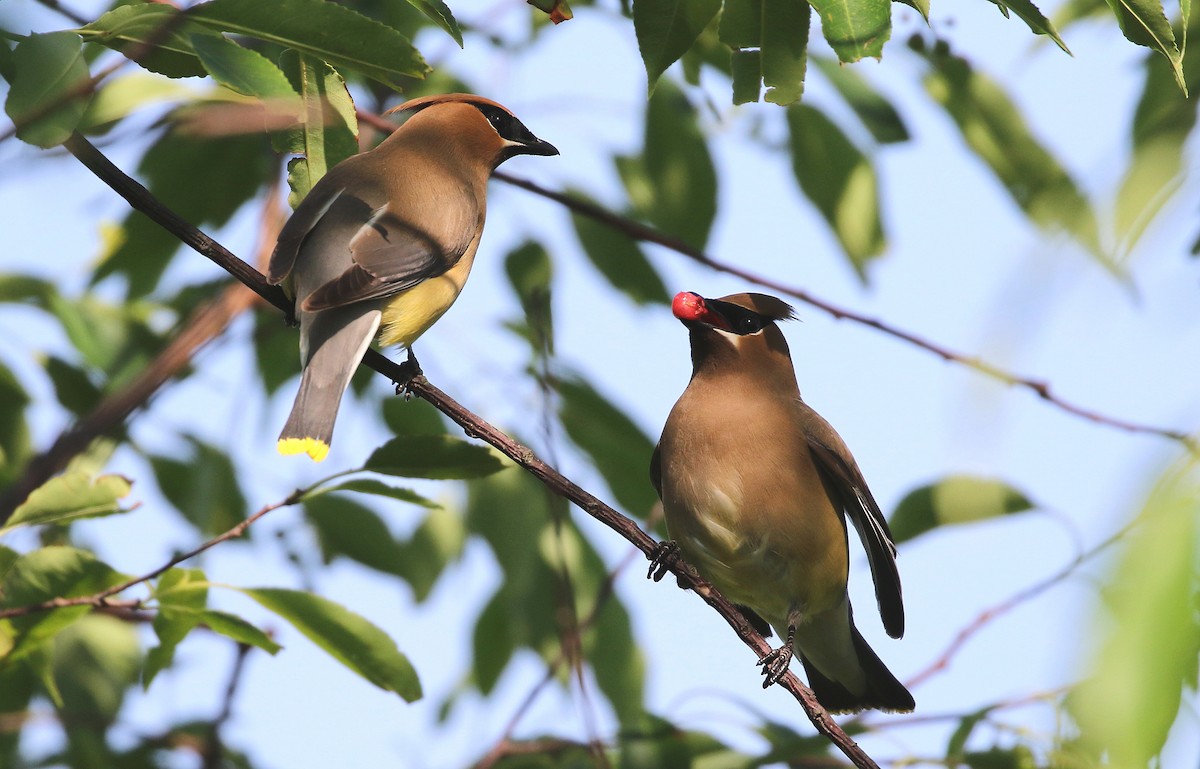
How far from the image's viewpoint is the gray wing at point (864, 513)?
4195 mm

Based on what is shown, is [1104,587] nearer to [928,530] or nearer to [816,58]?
[928,530]

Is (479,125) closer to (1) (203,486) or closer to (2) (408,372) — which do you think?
(2) (408,372)

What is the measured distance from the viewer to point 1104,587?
976 mm

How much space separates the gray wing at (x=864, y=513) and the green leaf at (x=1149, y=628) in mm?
3277

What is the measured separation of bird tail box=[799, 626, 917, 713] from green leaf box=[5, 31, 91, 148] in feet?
11.1

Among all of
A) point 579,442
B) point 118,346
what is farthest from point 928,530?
point 118,346

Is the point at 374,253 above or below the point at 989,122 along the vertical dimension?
below

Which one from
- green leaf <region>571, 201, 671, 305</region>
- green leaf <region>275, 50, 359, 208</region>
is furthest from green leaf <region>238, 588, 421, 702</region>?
green leaf <region>571, 201, 671, 305</region>

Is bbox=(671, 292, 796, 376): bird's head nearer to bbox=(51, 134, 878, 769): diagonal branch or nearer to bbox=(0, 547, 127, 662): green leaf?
bbox=(51, 134, 878, 769): diagonal branch

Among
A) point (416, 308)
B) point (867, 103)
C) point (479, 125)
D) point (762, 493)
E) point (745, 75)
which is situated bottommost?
point (762, 493)

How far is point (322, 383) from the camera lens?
10.7ft

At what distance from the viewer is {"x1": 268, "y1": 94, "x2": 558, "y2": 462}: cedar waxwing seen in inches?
129

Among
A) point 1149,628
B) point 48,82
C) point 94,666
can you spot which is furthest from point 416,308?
point 1149,628

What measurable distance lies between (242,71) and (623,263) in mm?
2873
